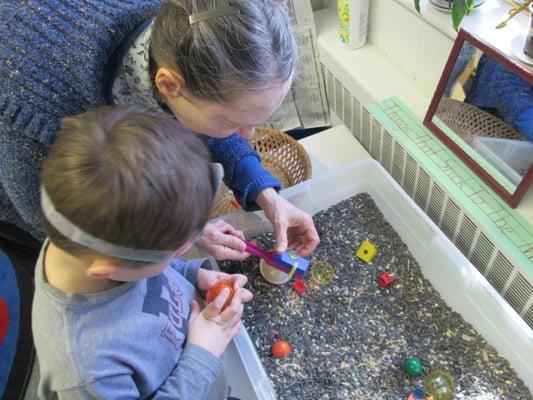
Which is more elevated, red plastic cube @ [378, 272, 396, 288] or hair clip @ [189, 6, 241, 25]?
hair clip @ [189, 6, 241, 25]

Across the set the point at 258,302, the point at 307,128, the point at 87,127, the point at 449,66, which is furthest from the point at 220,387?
the point at 307,128

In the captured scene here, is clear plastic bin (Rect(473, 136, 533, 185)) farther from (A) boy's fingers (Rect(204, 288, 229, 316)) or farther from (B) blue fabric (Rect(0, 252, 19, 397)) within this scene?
(B) blue fabric (Rect(0, 252, 19, 397))

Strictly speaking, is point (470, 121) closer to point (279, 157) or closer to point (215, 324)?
point (279, 157)

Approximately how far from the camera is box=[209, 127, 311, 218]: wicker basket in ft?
4.07

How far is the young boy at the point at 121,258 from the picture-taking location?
474mm

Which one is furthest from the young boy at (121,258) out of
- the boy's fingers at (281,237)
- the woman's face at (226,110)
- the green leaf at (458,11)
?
the green leaf at (458,11)

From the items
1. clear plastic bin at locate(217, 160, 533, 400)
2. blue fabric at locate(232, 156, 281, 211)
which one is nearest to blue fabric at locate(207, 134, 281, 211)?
blue fabric at locate(232, 156, 281, 211)

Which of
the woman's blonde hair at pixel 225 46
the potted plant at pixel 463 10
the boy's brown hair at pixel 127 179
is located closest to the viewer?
the boy's brown hair at pixel 127 179

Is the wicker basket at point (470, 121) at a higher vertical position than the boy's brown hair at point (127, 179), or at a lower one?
lower

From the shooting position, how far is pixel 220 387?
78cm

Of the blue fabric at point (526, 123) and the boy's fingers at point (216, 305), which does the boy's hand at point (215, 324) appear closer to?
the boy's fingers at point (216, 305)

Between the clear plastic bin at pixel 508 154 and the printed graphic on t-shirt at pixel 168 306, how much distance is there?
2.20 ft

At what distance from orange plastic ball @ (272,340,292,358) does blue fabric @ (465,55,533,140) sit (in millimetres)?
648

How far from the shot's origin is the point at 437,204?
1030 mm
